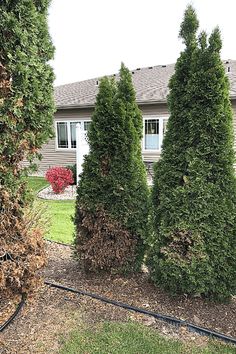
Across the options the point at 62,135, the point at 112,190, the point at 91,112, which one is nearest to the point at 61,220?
the point at 112,190

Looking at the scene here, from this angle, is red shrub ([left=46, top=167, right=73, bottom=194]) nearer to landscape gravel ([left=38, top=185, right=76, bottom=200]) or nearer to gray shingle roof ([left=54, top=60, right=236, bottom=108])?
landscape gravel ([left=38, top=185, right=76, bottom=200])

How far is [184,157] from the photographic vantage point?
302 cm

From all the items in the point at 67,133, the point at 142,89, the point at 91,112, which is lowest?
the point at 67,133

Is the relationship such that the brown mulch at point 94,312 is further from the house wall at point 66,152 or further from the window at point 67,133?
the window at point 67,133

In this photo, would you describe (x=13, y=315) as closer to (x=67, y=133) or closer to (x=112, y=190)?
(x=112, y=190)

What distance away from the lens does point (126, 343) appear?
2482 mm

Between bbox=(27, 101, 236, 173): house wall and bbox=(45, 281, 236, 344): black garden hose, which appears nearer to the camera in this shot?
bbox=(45, 281, 236, 344): black garden hose

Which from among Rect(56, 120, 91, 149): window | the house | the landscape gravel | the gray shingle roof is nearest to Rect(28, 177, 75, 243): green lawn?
the landscape gravel

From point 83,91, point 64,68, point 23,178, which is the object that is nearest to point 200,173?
point 23,178

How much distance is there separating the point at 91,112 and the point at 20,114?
10743mm

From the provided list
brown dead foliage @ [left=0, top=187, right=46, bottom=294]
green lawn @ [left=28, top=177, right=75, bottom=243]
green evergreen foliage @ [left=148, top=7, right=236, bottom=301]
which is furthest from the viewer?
green lawn @ [left=28, top=177, right=75, bottom=243]

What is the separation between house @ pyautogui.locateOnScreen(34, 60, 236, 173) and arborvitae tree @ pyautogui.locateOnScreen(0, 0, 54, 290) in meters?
8.27

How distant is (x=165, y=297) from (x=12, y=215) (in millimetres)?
1965

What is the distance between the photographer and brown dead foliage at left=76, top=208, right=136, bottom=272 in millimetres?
3455
